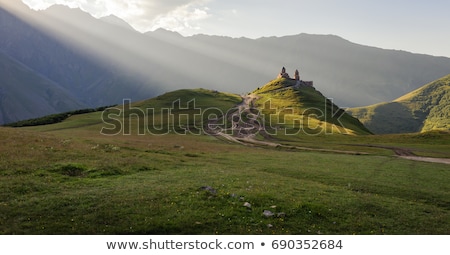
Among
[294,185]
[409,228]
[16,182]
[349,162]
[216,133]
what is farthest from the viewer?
[216,133]

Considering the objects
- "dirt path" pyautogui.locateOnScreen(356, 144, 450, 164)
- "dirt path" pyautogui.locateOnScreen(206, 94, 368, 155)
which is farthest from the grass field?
"dirt path" pyautogui.locateOnScreen(206, 94, 368, 155)

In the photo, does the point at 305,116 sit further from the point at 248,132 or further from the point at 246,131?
the point at 248,132

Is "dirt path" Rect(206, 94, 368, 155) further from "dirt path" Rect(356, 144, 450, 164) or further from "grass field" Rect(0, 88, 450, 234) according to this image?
"grass field" Rect(0, 88, 450, 234)

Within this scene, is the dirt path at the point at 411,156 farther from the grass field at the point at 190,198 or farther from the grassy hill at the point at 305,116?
the grassy hill at the point at 305,116

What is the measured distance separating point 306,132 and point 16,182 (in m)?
99.0

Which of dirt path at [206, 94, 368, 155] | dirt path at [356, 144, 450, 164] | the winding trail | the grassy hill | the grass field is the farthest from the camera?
the grassy hill

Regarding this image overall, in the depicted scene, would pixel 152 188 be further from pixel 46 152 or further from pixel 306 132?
pixel 306 132

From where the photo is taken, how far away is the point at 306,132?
114062mm

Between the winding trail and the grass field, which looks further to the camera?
the winding trail

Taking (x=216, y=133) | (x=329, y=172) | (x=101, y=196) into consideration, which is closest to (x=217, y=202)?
(x=101, y=196)

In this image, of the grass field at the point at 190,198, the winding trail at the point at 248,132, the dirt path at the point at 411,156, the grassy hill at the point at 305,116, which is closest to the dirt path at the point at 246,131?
the winding trail at the point at 248,132

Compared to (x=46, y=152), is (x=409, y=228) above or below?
below

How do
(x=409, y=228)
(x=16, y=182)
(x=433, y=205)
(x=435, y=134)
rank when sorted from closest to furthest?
(x=409, y=228) → (x=16, y=182) → (x=433, y=205) → (x=435, y=134)

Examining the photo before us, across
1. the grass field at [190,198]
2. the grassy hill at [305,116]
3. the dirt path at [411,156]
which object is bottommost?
the dirt path at [411,156]
